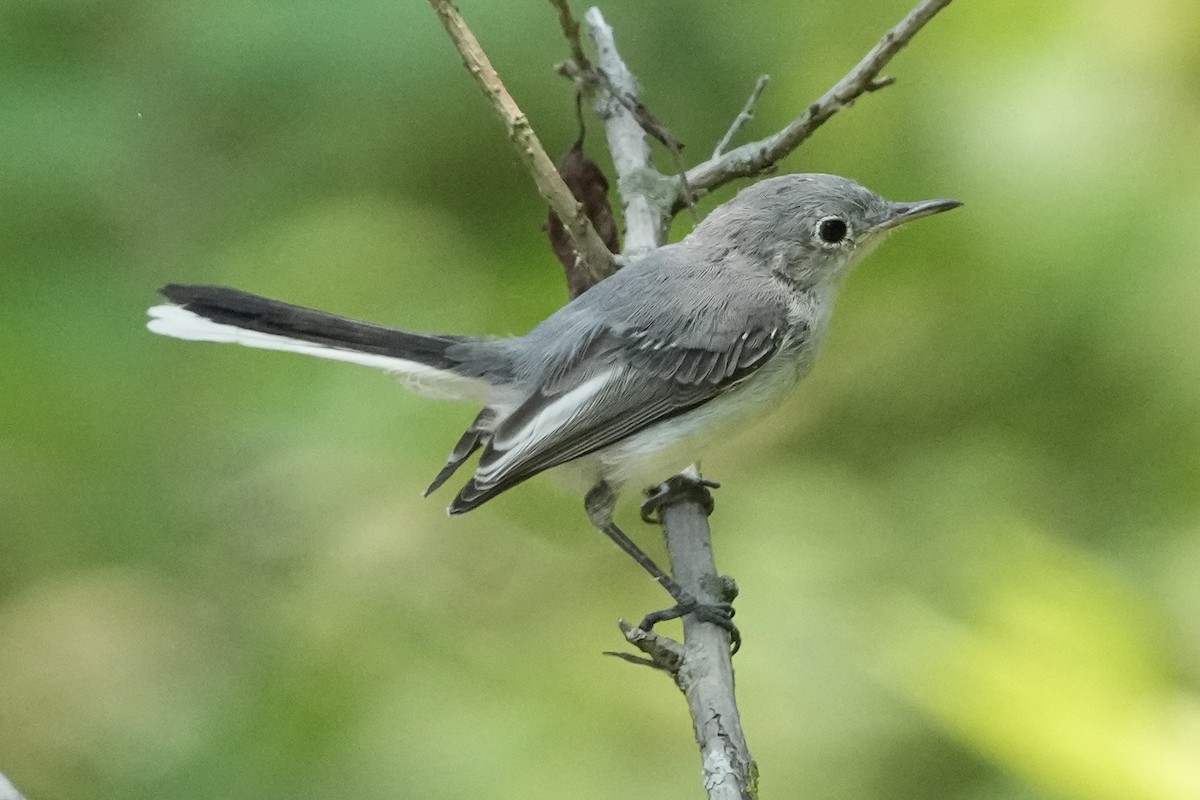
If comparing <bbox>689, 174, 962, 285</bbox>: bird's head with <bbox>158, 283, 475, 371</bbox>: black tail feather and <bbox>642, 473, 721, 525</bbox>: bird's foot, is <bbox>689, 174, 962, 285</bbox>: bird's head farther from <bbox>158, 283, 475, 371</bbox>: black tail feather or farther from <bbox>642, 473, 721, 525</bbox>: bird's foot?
<bbox>158, 283, 475, 371</bbox>: black tail feather

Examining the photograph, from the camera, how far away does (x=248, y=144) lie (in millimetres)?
2637

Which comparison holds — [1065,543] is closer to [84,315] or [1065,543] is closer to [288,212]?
[288,212]

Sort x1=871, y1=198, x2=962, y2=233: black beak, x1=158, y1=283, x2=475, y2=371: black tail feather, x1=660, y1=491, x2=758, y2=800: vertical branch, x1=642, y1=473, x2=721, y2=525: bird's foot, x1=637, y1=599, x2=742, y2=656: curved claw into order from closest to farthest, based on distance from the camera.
→ x1=660, y1=491, x2=758, y2=800: vertical branch → x1=637, y1=599, x2=742, y2=656: curved claw → x1=158, y1=283, x2=475, y2=371: black tail feather → x1=871, y1=198, x2=962, y2=233: black beak → x1=642, y1=473, x2=721, y2=525: bird's foot

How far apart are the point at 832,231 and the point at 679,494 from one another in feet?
1.80

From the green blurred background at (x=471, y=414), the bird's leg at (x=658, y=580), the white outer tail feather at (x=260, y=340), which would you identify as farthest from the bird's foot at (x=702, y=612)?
the white outer tail feather at (x=260, y=340)

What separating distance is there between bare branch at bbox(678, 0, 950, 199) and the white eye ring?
143 millimetres

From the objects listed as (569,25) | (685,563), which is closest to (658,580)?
(685,563)

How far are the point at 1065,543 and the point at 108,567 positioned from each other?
184 centimetres

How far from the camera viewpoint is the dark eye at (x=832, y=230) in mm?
2199

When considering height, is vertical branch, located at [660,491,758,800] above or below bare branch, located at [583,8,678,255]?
below

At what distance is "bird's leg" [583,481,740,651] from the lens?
192 cm

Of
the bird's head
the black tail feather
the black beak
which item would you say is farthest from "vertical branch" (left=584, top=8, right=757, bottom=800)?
the black tail feather

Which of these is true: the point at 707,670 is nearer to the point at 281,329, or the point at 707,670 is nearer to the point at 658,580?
the point at 658,580

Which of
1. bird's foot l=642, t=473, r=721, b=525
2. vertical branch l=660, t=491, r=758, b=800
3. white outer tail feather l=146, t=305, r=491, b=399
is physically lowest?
vertical branch l=660, t=491, r=758, b=800
